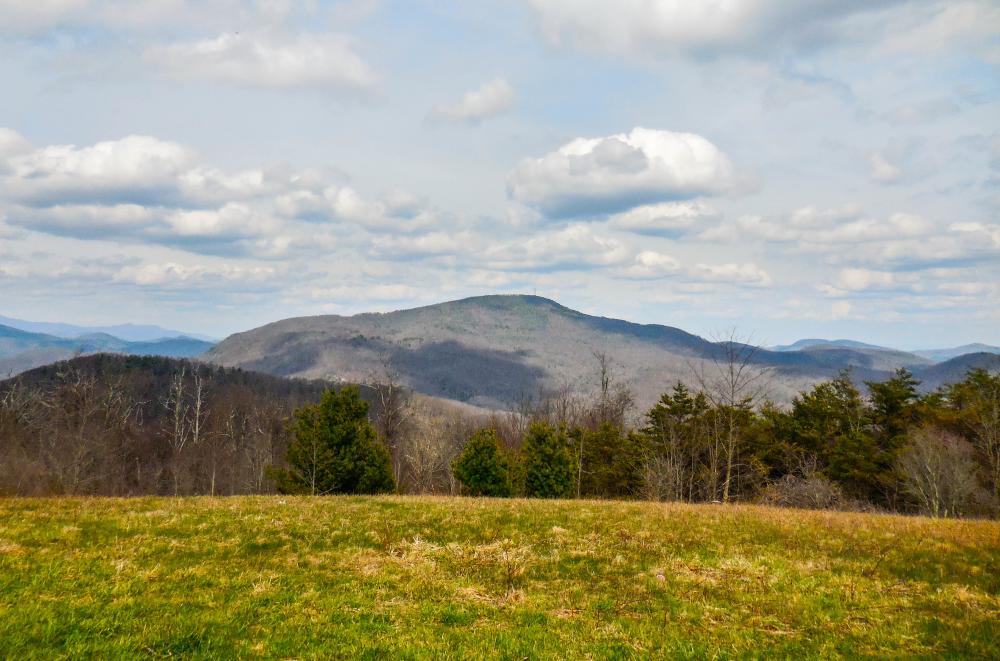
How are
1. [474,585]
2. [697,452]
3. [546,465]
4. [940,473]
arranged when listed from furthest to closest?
[697,452] → [546,465] → [940,473] → [474,585]

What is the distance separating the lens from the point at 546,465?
46.7 metres

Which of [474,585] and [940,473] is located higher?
[474,585]

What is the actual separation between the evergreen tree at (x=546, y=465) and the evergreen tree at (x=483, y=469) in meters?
4.10

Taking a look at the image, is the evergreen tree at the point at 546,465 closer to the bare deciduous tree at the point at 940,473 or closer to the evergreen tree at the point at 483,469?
the evergreen tree at the point at 483,469

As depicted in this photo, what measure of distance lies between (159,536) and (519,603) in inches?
335

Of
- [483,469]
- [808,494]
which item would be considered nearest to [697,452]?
[808,494]

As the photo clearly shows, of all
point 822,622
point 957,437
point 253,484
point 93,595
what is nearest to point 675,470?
point 957,437

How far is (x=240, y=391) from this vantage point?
179500 millimetres

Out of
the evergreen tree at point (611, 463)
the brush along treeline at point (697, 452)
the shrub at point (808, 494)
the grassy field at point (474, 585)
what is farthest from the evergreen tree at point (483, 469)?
the grassy field at point (474, 585)

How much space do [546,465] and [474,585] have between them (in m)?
36.3

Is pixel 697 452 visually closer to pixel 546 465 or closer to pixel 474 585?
pixel 546 465

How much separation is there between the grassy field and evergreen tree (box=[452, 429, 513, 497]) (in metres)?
25.5

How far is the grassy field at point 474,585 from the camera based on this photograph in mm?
8297

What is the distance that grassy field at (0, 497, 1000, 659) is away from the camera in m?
8.30
